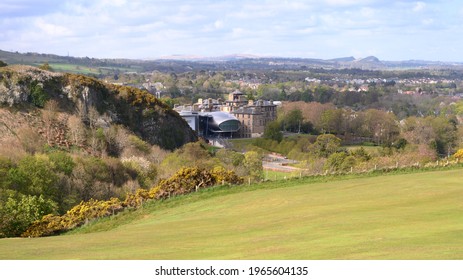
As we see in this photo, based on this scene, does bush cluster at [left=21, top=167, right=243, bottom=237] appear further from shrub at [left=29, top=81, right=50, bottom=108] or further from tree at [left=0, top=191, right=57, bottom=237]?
shrub at [left=29, top=81, right=50, bottom=108]

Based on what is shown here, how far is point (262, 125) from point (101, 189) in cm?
8643

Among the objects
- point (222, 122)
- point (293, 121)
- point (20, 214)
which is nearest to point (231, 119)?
point (222, 122)

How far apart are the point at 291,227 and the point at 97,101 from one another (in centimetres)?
6079

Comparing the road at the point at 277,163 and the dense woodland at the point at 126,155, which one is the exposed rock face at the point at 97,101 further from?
the road at the point at 277,163

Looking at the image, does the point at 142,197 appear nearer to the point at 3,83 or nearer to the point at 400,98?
the point at 3,83

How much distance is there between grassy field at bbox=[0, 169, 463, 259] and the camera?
51.9 feet

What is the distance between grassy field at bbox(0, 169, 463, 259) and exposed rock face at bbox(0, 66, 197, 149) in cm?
4444

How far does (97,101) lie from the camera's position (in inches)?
3066

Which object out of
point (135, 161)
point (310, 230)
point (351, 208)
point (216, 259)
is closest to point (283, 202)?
point (351, 208)

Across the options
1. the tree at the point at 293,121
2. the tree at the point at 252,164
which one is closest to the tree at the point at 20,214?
the tree at the point at 252,164

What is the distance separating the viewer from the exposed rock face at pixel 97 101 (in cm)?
7231

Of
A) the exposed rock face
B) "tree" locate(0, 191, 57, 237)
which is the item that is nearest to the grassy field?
"tree" locate(0, 191, 57, 237)

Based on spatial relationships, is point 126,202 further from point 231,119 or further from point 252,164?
point 231,119

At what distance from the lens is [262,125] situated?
426 feet
